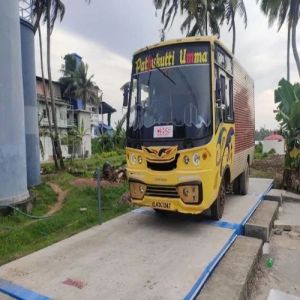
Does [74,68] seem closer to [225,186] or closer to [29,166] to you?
[29,166]

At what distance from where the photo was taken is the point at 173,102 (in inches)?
245

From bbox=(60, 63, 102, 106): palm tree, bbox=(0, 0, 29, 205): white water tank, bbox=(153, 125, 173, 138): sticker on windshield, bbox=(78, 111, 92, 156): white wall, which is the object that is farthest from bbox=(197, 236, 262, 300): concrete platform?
bbox=(60, 63, 102, 106): palm tree

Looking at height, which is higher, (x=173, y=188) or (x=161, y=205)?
(x=173, y=188)

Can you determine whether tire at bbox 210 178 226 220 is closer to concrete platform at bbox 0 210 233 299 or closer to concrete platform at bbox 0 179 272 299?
concrete platform at bbox 0 179 272 299

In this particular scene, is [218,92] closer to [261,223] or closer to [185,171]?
[185,171]

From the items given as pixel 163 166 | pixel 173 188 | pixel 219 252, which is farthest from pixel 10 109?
pixel 219 252

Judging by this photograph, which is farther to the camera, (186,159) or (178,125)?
(178,125)

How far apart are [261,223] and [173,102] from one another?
3.01 metres

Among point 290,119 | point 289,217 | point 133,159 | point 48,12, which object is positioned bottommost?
point 289,217

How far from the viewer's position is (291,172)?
11.3 metres

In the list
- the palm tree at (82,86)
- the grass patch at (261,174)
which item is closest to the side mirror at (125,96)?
the grass patch at (261,174)

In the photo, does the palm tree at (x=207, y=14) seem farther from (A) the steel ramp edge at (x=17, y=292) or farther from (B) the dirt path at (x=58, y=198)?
(A) the steel ramp edge at (x=17, y=292)

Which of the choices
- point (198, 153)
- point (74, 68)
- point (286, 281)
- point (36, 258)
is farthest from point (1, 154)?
point (74, 68)

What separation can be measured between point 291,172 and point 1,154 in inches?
351
